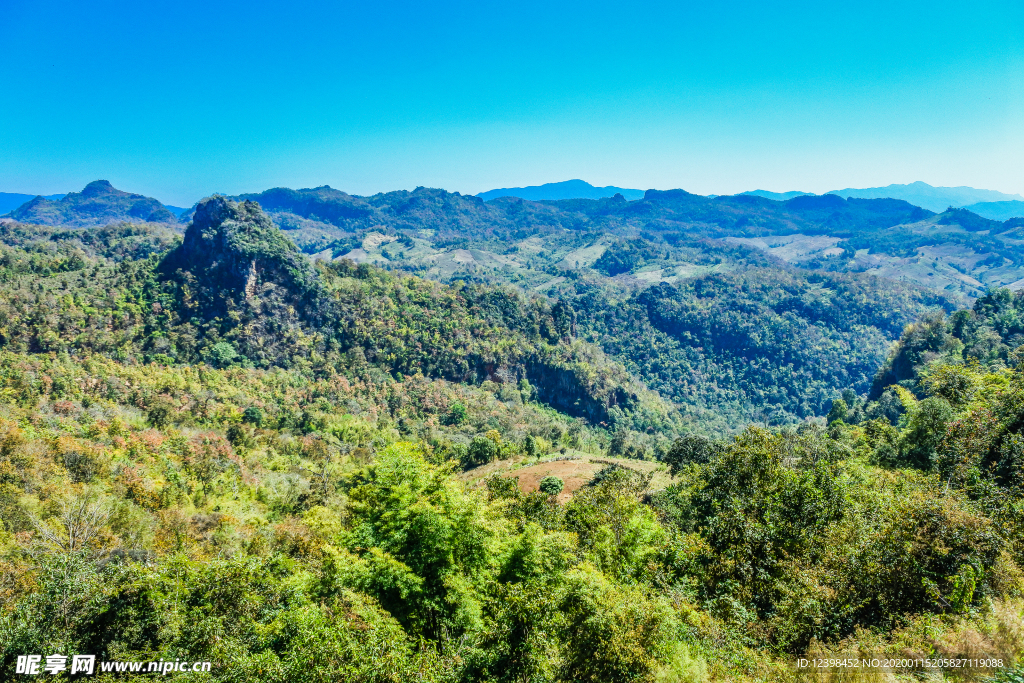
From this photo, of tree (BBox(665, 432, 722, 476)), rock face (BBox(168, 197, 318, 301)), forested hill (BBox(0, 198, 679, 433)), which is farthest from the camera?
rock face (BBox(168, 197, 318, 301))

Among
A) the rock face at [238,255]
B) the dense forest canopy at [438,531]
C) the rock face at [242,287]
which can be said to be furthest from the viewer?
the rock face at [238,255]

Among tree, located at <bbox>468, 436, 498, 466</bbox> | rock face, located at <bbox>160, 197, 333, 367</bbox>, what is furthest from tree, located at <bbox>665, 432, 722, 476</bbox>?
rock face, located at <bbox>160, 197, 333, 367</bbox>

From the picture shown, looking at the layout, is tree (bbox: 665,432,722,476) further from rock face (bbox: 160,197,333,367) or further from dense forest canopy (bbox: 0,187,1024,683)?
rock face (bbox: 160,197,333,367)

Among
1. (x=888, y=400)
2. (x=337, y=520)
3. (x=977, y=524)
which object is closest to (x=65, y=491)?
(x=337, y=520)

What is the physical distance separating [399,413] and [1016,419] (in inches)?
3128

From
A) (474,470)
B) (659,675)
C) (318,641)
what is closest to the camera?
(659,675)

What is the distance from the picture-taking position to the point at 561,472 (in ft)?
185

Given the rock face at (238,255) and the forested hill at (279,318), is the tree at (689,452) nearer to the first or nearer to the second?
the forested hill at (279,318)

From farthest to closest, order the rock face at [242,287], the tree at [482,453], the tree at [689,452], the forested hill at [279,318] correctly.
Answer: the rock face at [242,287] → the forested hill at [279,318] → the tree at [482,453] → the tree at [689,452]

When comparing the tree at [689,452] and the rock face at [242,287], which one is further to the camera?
the rock face at [242,287]

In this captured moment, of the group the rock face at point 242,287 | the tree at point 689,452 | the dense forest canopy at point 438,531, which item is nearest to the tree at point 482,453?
the dense forest canopy at point 438,531

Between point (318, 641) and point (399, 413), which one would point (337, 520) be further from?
point (399, 413)

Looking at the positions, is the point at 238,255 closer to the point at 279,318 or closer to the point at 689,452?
the point at 279,318

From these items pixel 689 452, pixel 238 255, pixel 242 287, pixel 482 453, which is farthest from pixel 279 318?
pixel 689 452
